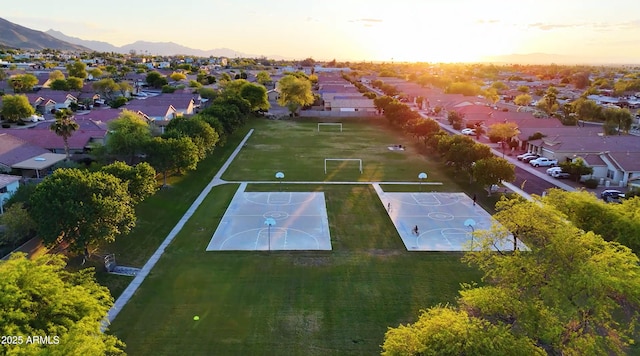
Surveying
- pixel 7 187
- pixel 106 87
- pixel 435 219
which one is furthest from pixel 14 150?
pixel 106 87

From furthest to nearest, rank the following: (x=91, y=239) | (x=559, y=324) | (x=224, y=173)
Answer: (x=224, y=173) < (x=91, y=239) < (x=559, y=324)

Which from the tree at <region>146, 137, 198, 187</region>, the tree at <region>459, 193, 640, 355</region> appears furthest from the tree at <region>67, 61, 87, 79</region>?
the tree at <region>459, 193, 640, 355</region>

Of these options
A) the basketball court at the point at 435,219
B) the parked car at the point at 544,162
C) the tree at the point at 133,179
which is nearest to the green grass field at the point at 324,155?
the basketball court at the point at 435,219

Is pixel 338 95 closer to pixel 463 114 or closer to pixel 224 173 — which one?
pixel 463 114

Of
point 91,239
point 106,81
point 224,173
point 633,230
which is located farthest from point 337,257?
point 106,81

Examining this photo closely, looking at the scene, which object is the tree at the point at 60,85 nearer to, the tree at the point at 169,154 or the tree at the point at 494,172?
the tree at the point at 169,154

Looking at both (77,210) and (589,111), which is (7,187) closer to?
(77,210)

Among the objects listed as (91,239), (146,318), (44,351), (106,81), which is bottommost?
(146,318)
